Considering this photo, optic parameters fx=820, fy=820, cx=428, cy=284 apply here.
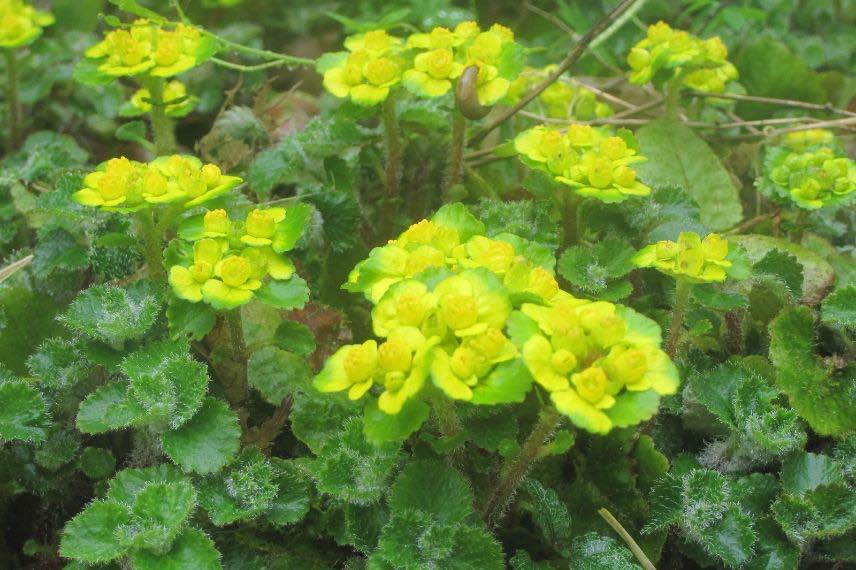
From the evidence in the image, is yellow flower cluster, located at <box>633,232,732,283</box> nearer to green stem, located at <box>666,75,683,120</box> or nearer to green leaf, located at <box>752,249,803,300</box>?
green leaf, located at <box>752,249,803,300</box>

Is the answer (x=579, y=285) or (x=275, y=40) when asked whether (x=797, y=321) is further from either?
(x=275, y=40)

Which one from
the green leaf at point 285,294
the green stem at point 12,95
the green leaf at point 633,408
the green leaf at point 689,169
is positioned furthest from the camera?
the green stem at point 12,95

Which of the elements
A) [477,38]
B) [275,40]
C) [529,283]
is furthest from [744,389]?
[275,40]

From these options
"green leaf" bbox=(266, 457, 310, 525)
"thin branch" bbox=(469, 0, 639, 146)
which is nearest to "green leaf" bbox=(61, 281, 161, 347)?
"green leaf" bbox=(266, 457, 310, 525)

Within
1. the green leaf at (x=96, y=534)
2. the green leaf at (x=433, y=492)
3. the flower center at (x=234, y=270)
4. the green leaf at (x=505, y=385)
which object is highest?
the green leaf at (x=505, y=385)

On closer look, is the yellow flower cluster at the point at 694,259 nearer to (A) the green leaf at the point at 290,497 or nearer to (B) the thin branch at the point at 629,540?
(B) the thin branch at the point at 629,540

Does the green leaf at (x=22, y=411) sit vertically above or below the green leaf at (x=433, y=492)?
below

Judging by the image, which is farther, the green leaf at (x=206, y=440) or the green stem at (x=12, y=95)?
the green stem at (x=12, y=95)

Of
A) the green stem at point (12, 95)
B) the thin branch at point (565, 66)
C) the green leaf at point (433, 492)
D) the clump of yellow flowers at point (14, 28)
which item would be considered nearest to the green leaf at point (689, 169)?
the thin branch at point (565, 66)
